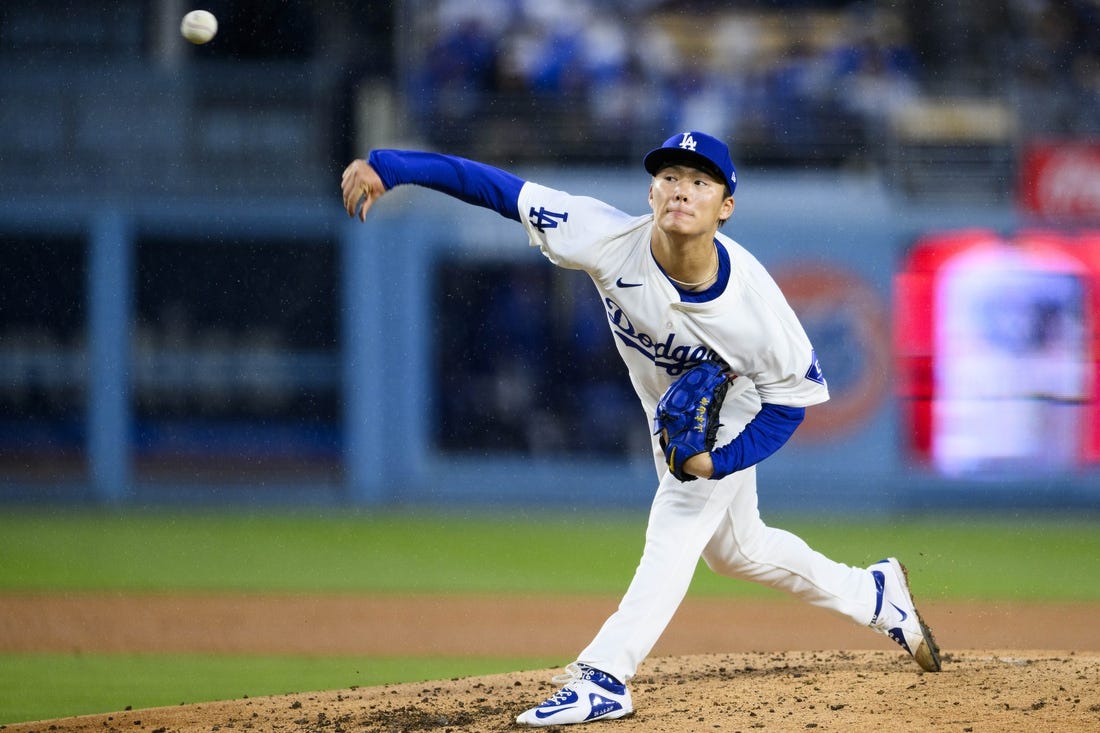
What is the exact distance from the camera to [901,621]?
509 centimetres

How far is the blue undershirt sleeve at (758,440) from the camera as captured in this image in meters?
4.39

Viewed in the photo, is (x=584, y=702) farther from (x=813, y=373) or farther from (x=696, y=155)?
(x=696, y=155)

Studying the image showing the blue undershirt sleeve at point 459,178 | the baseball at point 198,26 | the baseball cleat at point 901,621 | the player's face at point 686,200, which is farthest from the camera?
the baseball at point 198,26

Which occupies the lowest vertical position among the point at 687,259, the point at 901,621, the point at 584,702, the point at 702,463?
the point at 584,702

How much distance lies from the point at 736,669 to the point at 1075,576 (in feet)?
18.0

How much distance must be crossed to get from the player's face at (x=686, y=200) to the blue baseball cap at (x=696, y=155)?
0.07ft

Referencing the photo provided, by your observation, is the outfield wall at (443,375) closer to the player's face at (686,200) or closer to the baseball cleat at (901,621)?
the baseball cleat at (901,621)

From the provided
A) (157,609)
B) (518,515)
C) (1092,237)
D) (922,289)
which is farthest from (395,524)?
(1092,237)

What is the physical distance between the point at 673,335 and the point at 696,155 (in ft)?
1.89

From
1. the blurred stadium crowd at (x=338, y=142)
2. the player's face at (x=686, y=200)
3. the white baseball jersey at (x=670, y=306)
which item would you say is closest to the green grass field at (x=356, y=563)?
the blurred stadium crowd at (x=338, y=142)

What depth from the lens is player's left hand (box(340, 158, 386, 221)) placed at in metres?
4.29

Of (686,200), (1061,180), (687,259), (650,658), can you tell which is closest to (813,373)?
(687,259)

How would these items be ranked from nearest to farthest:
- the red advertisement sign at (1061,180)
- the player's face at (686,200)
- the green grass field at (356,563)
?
the player's face at (686,200) < the green grass field at (356,563) < the red advertisement sign at (1061,180)

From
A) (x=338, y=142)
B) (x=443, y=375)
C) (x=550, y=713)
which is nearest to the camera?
(x=550, y=713)
